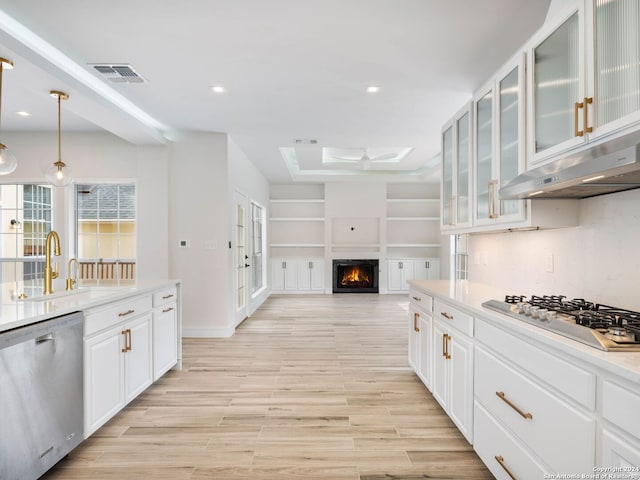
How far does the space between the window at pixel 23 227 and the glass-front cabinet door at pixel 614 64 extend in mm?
5897

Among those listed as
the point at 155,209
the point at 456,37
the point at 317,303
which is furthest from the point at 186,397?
the point at 317,303

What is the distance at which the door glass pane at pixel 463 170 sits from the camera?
9.88ft

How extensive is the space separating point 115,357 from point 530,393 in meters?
2.39

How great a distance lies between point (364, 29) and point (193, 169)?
308cm

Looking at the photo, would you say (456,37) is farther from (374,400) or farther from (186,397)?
(186,397)

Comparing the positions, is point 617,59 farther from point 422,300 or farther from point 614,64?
point 422,300

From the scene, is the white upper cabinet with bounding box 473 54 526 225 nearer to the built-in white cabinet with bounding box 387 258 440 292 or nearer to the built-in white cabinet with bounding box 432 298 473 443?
the built-in white cabinet with bounding box 432 298 473 443

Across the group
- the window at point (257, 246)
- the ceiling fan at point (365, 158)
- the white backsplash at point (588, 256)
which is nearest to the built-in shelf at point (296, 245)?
the window at point (257, 246)

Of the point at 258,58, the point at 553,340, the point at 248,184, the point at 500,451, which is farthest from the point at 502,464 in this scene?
the point at 248,184

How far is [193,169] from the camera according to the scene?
4.80 metres

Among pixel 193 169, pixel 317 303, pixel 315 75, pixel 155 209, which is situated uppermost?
pixel 315 75

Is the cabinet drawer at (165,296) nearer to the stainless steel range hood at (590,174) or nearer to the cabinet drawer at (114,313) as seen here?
the cabinet drawer at (114,313)

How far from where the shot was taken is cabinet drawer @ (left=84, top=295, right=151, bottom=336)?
2189 millimetres

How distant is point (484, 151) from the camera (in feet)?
8.86
